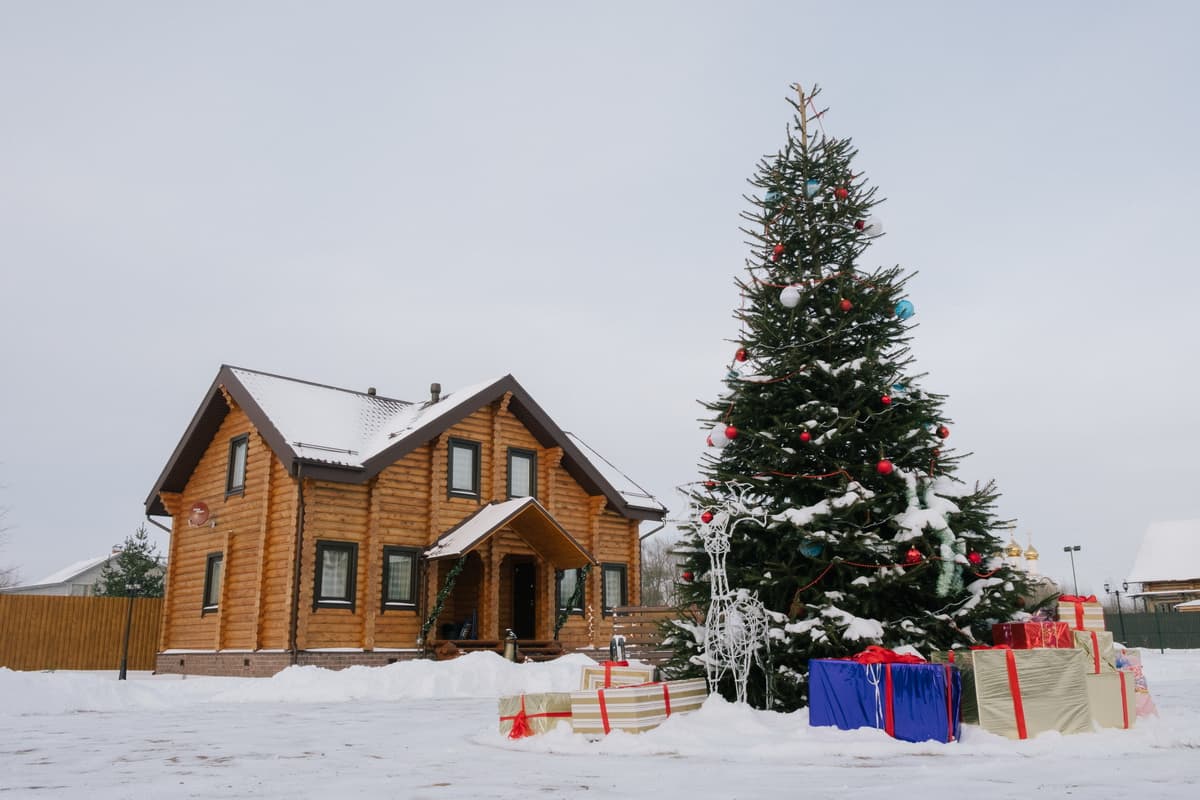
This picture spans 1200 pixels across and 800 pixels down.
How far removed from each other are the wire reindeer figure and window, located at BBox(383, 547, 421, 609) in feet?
37.9

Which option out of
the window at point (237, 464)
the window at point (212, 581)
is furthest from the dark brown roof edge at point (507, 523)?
the window at point (212, 581)

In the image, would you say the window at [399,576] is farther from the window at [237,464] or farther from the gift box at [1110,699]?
the gift box at [1110,699]

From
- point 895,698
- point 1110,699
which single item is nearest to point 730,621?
point 895,698

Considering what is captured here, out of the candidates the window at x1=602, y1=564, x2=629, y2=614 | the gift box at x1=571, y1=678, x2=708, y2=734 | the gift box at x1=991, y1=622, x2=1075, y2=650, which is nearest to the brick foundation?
the window at x1=602, y1=564, x2=629, y2=614

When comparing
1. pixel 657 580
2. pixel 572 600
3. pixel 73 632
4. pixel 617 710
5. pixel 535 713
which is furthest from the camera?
pixel 657 580

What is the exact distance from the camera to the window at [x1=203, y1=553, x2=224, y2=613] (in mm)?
21242

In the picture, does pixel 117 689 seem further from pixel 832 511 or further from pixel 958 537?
pixel 958 537

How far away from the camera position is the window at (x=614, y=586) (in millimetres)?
24344

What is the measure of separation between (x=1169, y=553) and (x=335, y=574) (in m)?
54.4

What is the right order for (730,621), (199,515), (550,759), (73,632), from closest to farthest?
(550,759), (730,621), (199,515), (73,632)

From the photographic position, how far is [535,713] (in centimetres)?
866

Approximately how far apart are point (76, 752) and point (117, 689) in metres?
6.53

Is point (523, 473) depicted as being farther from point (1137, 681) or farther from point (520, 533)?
point (1137, 681)

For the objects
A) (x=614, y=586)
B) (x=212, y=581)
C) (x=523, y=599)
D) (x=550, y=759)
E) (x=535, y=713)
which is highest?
(x=212, y=581)
